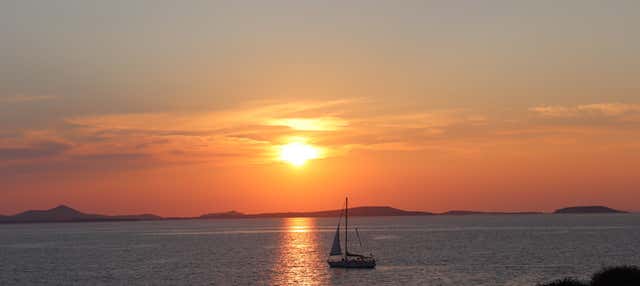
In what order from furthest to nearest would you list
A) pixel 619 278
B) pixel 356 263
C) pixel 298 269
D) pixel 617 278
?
pixel 298 269, pixel 356 263, pixel 617 278, pixel 619 278

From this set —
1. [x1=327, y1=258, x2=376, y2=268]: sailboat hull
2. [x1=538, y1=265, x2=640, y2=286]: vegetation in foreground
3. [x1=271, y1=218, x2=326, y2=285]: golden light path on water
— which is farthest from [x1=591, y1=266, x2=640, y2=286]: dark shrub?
[x1=327, y1=258, x2=376, y2=268]: sailboat hull

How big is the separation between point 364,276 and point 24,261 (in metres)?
88.6

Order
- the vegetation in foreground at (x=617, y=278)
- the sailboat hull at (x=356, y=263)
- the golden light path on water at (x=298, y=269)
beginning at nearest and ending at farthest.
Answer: the vegetation in foreground at (x=617, y=278) < the golden light path on water at (x=298, y=269) < the sailboat hull at (x=356, y=263)

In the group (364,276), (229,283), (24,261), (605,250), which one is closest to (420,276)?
(364,276)

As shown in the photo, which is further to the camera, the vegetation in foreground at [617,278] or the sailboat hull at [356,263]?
the sailboat hull at [356,263]

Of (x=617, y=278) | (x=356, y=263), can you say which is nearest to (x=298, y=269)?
(x=356, y=263)

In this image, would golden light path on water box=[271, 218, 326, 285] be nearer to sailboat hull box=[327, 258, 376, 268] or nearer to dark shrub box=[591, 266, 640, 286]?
sailboat hull box=[327, 258, 376, 268]

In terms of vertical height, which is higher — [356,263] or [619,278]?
[619,278]

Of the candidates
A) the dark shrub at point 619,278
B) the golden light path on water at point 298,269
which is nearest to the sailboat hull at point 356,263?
the golden light path on water at point 298,269

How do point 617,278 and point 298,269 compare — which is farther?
point 298,269

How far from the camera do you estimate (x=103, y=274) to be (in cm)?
12938

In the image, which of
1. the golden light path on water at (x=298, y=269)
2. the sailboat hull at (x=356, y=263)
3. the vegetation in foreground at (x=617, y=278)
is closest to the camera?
the vegetation in foreground at (x=617, y=278)

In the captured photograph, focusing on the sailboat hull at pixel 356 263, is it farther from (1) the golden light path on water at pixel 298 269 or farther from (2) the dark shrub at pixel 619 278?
(2) the dark shrub at pixel 619 278

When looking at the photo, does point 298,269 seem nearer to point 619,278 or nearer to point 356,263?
point 356,263
